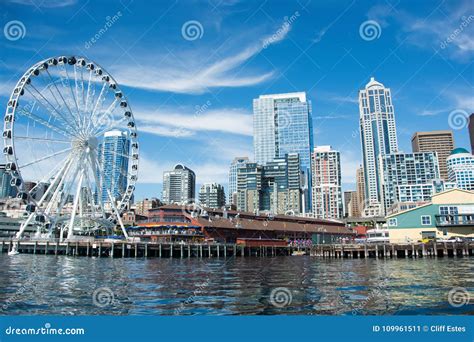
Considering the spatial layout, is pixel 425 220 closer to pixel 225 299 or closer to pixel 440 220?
pixel 440 220

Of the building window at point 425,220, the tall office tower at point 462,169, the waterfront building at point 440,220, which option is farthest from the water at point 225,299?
the tall office tower at point 462,169

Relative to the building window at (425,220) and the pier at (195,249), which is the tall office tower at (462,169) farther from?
the pier at (195,249)

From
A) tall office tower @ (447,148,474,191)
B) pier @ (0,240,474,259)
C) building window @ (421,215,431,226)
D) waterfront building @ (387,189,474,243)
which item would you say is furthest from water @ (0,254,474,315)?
tall office tower @ (447,148,474,191)

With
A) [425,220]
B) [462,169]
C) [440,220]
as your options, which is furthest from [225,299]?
[462,169]

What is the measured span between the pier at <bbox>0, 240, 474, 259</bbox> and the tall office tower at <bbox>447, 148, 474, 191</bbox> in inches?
5497

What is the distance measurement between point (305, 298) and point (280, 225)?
91.2 meters

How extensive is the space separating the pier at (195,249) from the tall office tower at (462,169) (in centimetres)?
13963

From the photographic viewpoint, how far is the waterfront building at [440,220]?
63094mm

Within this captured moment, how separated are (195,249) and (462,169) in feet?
522

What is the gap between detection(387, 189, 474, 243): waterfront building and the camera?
6309cm

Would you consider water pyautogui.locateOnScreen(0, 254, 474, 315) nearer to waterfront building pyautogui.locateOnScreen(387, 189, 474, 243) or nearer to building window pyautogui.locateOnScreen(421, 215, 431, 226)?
waterfront building pyautogui.locateOnScreen(387, 189, 474, 243)

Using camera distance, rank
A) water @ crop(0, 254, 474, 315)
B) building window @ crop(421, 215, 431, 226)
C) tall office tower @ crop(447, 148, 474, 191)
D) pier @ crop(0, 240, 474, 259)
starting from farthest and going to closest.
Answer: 1. tall office tower @ crop(447, 148, 474, 191)
2. building window @ crop(421, 215, 431, 226)
3. pier @ crop(0, 240, 474, 259)
4. water @ crop(0, 254, 474, 315)

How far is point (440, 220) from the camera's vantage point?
64.0m

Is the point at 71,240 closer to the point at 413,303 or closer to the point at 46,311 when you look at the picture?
the point at 46,311
